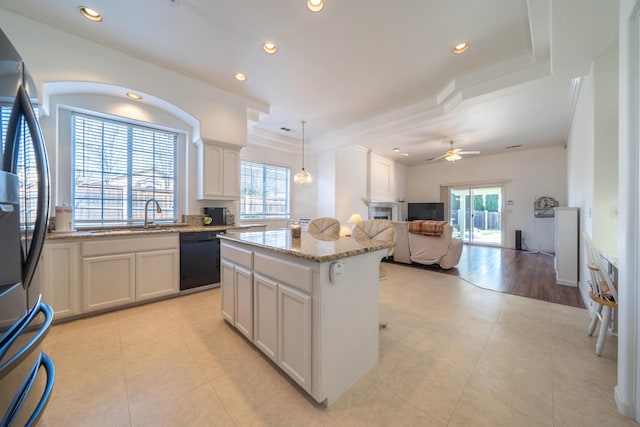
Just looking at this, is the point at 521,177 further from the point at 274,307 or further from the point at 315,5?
the point at 274,307

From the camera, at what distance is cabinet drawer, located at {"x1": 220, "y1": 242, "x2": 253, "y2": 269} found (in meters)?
1.90

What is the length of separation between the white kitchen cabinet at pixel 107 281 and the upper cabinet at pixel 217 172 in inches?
54.2

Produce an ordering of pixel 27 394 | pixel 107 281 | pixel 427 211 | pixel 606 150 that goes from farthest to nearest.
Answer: pixel 427 211 → pixel 107 281 → pixel 606 150 → pixel 27 394

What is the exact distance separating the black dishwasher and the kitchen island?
1.70 meters

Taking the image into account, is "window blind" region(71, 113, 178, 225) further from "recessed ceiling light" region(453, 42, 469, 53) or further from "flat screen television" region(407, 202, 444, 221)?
"flat screen television" region(407, 202, 444, 221)

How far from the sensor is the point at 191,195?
3.76 metres

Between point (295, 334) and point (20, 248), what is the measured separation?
1.29 meters

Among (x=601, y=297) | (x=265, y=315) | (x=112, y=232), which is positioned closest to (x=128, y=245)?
(x=112, y=232)

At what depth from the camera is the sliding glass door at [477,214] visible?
7660mm

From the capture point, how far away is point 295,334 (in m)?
1.48

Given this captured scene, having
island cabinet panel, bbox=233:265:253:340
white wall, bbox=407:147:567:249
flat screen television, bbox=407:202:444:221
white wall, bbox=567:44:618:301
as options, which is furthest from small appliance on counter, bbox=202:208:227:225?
white wall, bbox=407:147:567:249

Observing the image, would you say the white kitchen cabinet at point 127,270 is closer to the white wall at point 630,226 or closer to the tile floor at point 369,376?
the tile floor at point 369,376

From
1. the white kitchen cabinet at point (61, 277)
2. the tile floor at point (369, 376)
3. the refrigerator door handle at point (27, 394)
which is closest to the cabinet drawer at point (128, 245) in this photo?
the white kitchen cabinet at point (61, 277)

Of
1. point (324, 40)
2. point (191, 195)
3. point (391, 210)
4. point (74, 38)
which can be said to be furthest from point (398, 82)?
point (391, 210)
